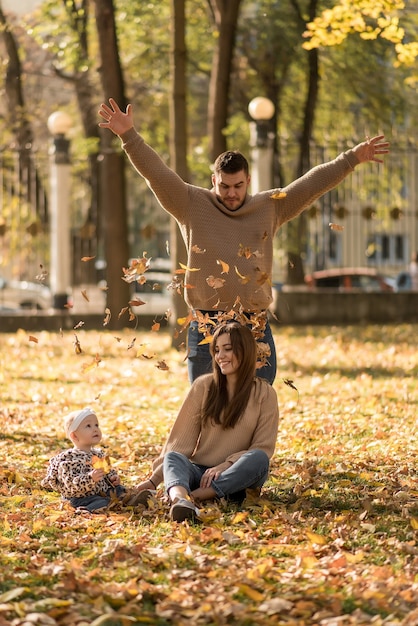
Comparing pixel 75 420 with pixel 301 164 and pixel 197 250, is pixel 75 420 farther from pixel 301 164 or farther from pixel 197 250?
pixel 301 164

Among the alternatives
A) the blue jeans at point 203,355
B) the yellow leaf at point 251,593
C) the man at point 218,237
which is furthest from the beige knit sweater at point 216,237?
the yellow leaf at point 251,593

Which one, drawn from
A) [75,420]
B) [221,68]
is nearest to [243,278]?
[75,420]

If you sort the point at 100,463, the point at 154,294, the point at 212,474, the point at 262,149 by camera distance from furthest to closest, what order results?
the point at 154,294
the point at 262,149
the point at 212,474
the point at 100,463

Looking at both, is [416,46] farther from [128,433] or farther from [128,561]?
[128,561]

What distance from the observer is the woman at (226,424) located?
259 inches

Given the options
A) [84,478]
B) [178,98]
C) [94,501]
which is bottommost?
[94,501]

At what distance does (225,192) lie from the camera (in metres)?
6.84

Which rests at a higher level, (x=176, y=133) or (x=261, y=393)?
(x=176, y=133)

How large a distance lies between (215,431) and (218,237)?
43.5 inches

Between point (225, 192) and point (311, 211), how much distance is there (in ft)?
44.5

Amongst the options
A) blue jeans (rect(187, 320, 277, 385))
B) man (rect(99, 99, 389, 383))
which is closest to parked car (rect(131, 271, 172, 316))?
blue jeans (rect(187, 320, 277, 385))

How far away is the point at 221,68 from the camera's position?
18469 millimetres

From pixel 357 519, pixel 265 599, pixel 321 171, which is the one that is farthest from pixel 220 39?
pixel 265 599

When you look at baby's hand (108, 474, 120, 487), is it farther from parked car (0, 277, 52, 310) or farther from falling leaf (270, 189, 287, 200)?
parked car (0, 277, 52, 310)
